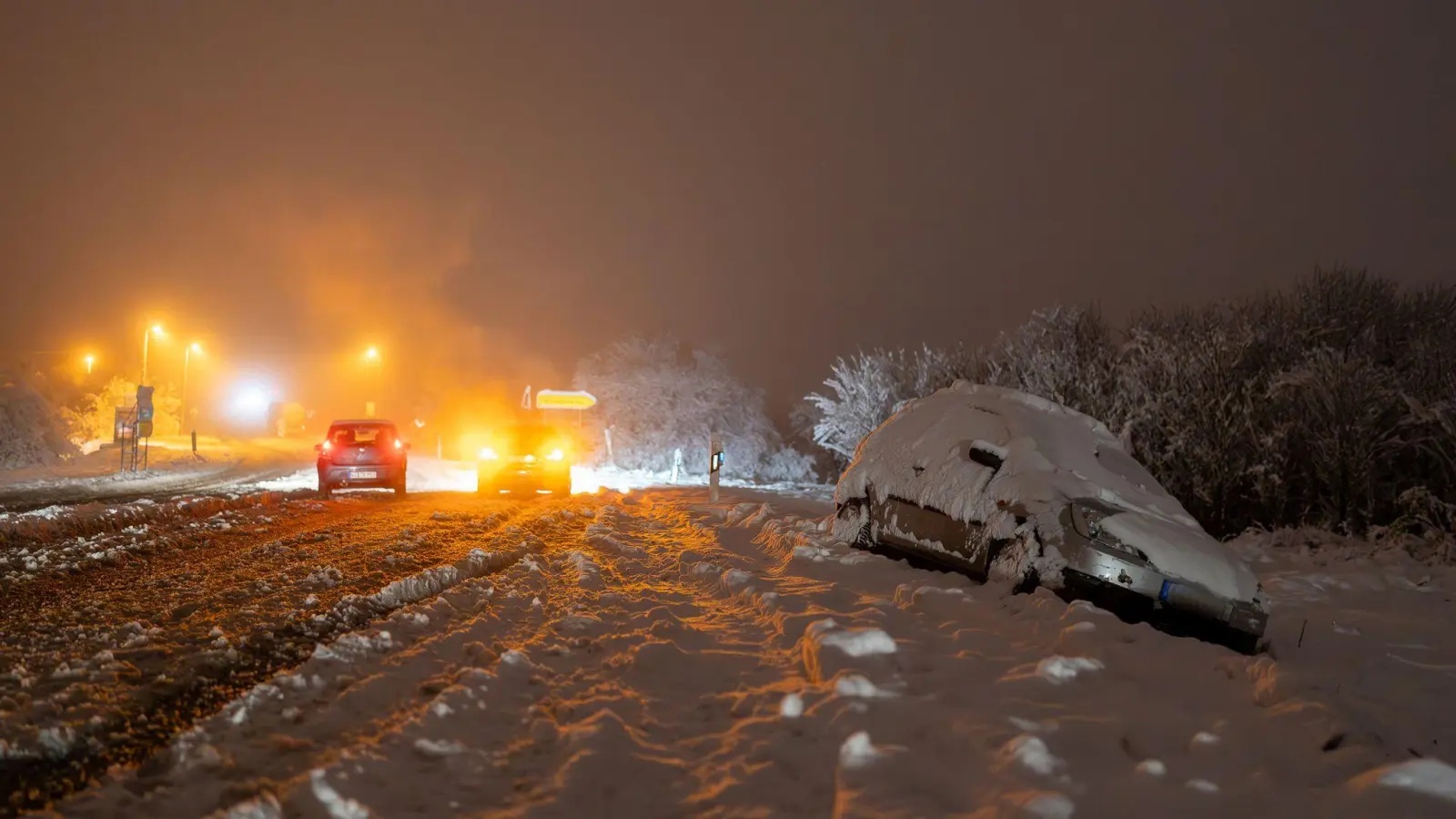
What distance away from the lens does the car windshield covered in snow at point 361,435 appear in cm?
1454

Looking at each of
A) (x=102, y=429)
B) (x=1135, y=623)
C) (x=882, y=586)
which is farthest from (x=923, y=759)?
(x=102, y=429)

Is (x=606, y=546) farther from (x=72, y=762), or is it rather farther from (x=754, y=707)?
(x=72, y=762)

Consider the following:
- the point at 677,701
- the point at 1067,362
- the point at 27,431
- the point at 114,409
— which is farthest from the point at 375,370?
the point at 677,701

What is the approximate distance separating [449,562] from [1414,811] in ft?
22.9

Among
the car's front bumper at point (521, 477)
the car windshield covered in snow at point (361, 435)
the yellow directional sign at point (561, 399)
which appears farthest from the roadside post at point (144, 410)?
the yellow directional sign at point (561, 399)

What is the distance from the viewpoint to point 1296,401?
12.1 meters

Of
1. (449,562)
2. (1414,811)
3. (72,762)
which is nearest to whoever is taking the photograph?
(1414,811)

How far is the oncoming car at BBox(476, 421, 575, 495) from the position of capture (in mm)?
15520

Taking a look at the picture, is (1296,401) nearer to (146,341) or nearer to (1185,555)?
(1185,555)

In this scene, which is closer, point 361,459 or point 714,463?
point 361,459

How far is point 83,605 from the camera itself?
17.1ft

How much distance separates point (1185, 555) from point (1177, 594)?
0.33 m

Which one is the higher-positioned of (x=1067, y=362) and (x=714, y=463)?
(x=1067, y=362)

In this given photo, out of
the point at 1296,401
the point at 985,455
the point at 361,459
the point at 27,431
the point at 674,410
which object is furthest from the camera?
the point at 674,410
